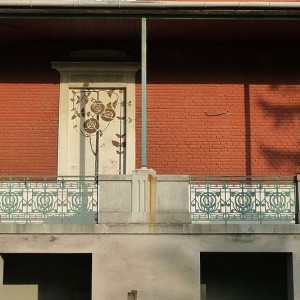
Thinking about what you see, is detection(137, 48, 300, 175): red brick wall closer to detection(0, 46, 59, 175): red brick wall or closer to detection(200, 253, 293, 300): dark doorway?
detection(0, 46, 59, 175): red brick wall

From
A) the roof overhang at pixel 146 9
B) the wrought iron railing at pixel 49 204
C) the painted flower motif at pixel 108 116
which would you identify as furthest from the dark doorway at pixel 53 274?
the roof overhang at pixel 146 9

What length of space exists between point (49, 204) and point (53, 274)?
6.57 ft

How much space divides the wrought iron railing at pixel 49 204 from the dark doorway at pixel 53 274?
155 centimetres

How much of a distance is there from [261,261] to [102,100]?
4.88 m

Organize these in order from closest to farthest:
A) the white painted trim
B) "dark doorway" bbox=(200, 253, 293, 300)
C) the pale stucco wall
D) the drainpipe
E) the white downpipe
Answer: the pale stucco wall → the drainpipe → the white downpipe → "dark doorway" bbox=(200, 253, 293, 300) → the white painted trim

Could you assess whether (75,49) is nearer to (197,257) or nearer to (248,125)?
(248,125)

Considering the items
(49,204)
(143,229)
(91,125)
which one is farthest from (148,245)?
(91,125)

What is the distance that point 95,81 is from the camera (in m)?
13.5

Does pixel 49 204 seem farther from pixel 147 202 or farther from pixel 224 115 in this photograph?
pixel 224 115

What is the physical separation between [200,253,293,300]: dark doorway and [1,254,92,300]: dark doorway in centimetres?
235

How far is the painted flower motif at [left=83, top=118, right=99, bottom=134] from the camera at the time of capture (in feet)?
44.2

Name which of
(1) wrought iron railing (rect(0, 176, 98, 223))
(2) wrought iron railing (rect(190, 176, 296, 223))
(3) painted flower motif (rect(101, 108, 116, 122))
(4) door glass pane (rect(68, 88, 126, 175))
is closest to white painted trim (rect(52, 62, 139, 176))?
(4) door glass pane (rect(68, 88, 126, 175))

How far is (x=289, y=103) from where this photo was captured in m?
13.4

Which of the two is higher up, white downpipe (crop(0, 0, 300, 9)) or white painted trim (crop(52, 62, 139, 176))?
white downpipe (crop(0, 0, 300, 9))
